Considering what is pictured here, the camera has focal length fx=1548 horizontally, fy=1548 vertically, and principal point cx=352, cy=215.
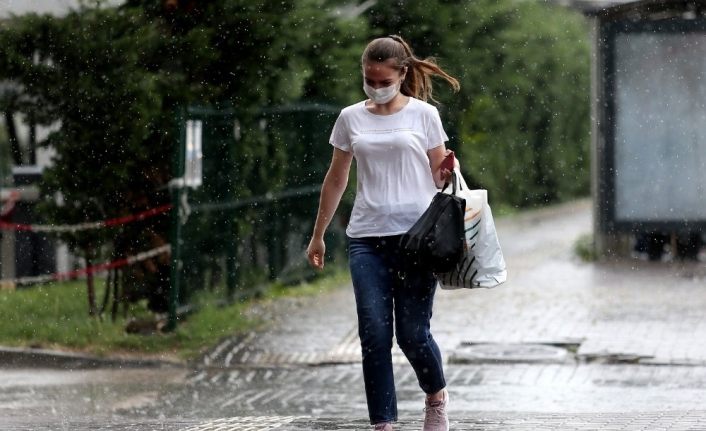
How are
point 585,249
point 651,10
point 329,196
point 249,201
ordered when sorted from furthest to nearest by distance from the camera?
1. point 585,249
2. point 651,10
3. point 249,201
4. point 329,196

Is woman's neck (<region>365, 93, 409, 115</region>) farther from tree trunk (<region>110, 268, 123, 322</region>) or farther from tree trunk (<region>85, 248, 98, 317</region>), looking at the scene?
tree trunk (<region>85, 248, 98, 317</region>)

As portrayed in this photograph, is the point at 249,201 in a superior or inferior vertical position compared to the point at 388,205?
inferior

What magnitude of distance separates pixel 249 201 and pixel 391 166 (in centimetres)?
824

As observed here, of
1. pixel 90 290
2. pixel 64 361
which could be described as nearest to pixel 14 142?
pixel 90 290

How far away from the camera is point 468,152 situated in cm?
2356

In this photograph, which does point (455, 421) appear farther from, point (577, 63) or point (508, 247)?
point (577, 63)

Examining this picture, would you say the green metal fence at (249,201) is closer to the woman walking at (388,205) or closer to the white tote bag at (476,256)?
the woman walking at (388,205)

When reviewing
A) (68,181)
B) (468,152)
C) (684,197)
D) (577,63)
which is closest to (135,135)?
(68,181)

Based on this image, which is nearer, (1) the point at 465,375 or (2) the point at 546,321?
(1) the point at 465,375

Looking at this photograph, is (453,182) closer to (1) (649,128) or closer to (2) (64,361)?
(2) (64,361)

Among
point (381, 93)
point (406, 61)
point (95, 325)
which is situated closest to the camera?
point (381, 93)

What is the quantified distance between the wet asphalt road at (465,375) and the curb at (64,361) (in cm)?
17

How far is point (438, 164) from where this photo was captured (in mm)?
6332

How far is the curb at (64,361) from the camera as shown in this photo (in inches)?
440
